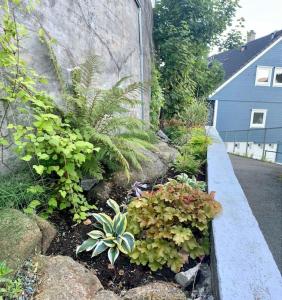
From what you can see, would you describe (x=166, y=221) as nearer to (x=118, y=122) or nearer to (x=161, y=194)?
(x=161, y=194)

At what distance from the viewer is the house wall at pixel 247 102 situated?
14.0 metres

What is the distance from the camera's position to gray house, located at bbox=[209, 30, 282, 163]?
1399 centimetres

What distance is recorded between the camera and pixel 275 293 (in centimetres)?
128

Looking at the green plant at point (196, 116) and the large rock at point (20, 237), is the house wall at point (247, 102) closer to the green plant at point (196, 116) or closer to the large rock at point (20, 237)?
the green plant at point (196, 116)

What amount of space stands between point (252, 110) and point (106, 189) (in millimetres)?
14062

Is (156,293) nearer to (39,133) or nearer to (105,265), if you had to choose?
(105,265)

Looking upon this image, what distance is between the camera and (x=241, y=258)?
150 centimetres

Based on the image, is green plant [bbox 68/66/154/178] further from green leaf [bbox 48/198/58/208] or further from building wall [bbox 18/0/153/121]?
green leaf [bbox 48/198/58/208]

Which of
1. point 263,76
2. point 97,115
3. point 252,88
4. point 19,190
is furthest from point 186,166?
point 263,76

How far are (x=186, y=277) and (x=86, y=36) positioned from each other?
2.62 meters

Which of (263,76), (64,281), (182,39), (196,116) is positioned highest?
(182,39)

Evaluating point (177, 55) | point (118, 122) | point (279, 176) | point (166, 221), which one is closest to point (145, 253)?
point (166, 221)

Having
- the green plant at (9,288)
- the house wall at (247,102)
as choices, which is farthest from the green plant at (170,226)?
the house wall at (247,102)

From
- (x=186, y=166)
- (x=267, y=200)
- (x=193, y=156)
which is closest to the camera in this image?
(x=186, y=166)
